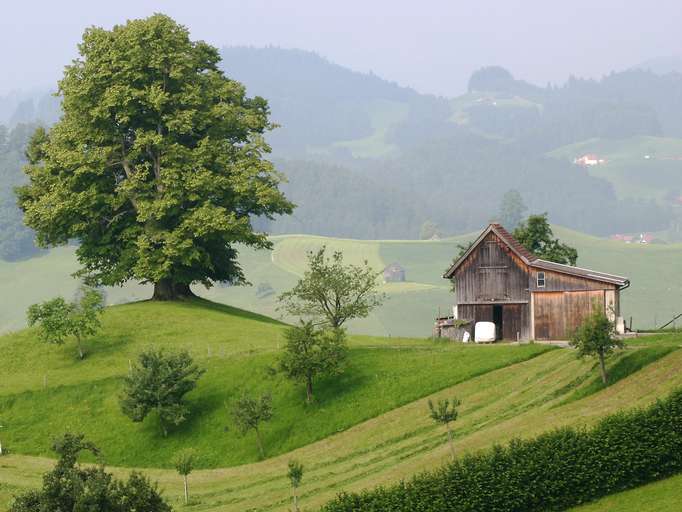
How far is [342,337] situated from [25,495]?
3524 centimetres

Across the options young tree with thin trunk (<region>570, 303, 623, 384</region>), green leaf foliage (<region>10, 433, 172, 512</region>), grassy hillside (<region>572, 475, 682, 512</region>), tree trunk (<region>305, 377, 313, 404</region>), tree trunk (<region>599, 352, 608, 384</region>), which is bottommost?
grassy hillside (<region>572, 475, 682, 512</region>)

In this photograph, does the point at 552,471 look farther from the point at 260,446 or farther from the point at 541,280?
the point at 541,280

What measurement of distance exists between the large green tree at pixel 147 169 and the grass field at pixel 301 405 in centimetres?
779

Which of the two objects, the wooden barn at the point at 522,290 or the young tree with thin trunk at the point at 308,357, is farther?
the wooden barn at the point at 522,290

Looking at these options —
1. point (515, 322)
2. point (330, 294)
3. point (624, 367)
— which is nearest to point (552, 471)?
point (624, 367)

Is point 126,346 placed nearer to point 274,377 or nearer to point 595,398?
point 274,377

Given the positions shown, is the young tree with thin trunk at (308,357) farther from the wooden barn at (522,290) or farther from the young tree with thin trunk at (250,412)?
the wooden barn at (522,290)

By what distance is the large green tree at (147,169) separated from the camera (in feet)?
319

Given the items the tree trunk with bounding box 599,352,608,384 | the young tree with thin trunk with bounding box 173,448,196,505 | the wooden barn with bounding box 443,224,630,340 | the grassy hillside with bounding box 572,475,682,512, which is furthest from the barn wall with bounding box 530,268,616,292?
the grassy hillside with bounding box 572,475,682,512

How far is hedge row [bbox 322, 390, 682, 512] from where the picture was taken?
49281 millimetres

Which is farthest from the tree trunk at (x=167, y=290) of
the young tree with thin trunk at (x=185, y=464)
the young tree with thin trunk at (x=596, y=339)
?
the young tree with thin trunk at (x=596, y=339)

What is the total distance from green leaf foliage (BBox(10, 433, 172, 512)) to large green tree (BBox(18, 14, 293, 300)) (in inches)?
1964

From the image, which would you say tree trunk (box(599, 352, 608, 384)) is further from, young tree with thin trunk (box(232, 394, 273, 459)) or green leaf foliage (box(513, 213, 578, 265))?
green leaf foliage (box(513, 213, 578, 265))

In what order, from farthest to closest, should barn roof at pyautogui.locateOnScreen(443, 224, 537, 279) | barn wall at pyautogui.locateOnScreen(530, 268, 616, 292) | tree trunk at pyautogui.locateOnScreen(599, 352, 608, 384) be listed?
1. barn roof at pyautogui.locateOnScreen(443, 224, 537, 279)
2. barn wall at pyautogui.locateOnScreen(530, 268, 616, 292)
3. tree trunk at pyautogui.locateOnScreen(599, 352, 608, 384)
